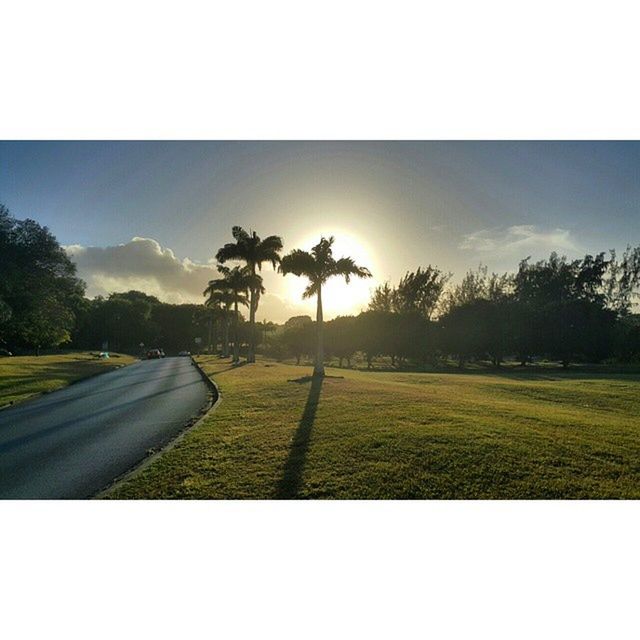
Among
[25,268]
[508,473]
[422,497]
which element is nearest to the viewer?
[422,497]

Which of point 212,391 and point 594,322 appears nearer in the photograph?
point 212,391

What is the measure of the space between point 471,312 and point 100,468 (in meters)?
45.9

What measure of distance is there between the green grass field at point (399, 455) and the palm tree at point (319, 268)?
A: 8721 millimetres

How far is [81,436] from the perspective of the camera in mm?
8820

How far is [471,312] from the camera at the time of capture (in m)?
46.0

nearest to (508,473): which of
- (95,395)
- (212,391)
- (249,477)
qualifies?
(249,477)

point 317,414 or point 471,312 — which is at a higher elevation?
point 471,312

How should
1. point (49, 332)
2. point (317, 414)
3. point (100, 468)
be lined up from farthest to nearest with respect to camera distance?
1. point (49, 332)
2. point (317, 414)
3. point (100, 468)

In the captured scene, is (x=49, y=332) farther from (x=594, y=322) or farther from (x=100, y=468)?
(x=594, y=322)

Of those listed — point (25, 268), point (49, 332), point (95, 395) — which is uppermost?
point (25, 268)

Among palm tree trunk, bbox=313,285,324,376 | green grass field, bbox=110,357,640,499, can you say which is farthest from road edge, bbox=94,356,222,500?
palm tree trunk, bbox=313,285,324,376

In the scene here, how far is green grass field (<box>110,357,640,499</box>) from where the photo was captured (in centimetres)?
568

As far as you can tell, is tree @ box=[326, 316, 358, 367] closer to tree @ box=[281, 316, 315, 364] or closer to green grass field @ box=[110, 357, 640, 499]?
tree @ box=[281, 316, 315, 364]

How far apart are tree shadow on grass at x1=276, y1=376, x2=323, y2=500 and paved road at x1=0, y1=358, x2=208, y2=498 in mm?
2983
